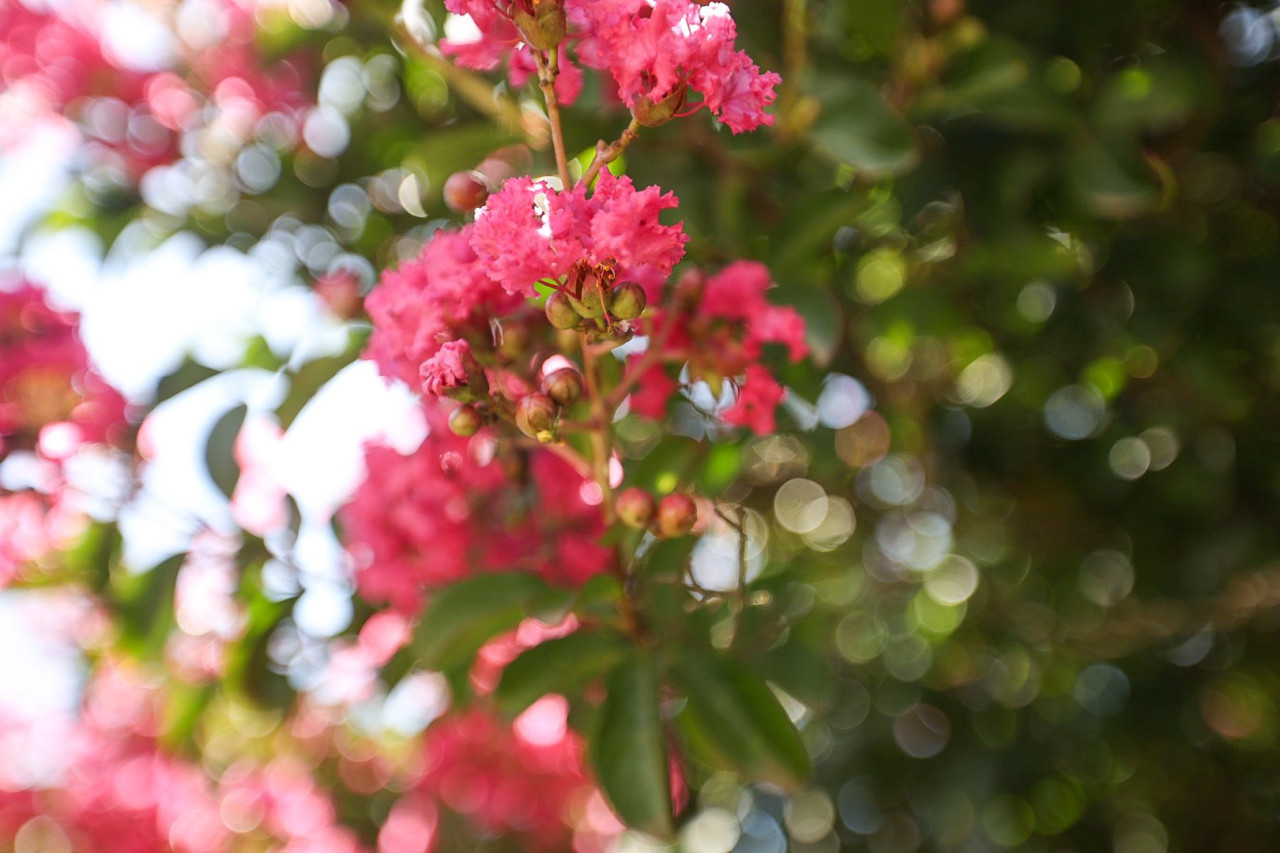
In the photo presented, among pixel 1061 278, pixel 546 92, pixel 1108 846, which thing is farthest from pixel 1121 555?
pixel 546 92

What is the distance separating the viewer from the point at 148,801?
97.7 inches

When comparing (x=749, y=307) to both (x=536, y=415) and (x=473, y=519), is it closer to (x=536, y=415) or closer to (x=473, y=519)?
(x=536, y=415)

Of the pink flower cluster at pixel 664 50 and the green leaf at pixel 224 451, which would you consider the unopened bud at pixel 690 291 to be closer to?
the pink flower cluster at pixel 664 50

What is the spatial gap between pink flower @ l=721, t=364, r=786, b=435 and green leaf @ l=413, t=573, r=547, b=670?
0.78 feet

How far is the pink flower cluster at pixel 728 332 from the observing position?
761 millimetres

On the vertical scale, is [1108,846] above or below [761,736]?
below

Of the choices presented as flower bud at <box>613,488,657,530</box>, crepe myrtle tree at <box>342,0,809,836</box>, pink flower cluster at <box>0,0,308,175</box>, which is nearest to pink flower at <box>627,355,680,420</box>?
crepe myrtle tree at <box>342,0,809,836</box>

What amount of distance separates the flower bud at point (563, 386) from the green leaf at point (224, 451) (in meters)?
0.65

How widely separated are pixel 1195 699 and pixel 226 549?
165 centimetres

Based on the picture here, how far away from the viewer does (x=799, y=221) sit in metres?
0.94

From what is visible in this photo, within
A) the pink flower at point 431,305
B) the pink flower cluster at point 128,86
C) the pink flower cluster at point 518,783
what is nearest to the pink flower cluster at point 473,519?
the pink flower at point 431,305

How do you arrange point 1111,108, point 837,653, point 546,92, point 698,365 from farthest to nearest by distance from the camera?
point 837,653, point 1111,108, point 698,365, point 546,92

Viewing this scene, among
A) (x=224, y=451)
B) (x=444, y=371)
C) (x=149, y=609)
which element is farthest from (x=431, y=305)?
(x=149, y=609)

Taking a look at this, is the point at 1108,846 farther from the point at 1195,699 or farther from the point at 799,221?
the point at 799,221
